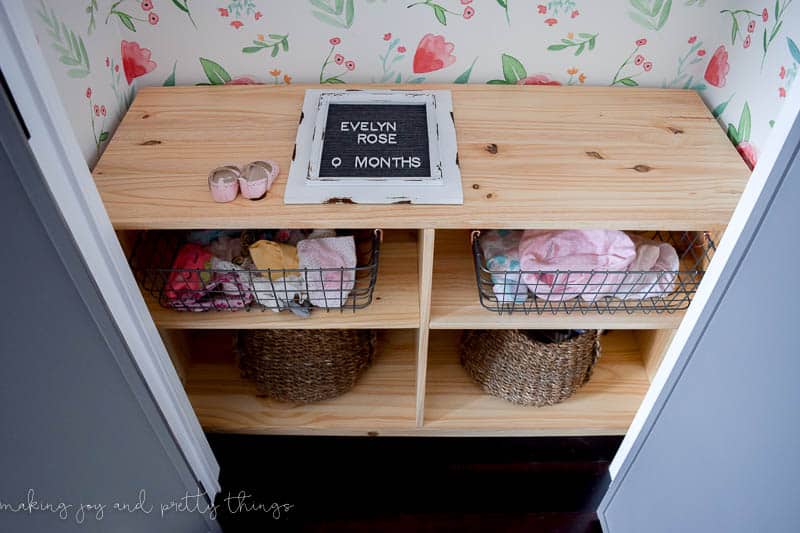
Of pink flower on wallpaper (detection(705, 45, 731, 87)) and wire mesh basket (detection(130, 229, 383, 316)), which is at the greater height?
pink flower on wallpaper (detection(705, 45, 731, 87))

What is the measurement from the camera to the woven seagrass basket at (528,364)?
138 cm

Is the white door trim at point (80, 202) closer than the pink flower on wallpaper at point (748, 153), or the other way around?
the white door trim at point (80, 202)

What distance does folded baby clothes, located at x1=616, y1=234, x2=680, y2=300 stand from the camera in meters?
1.23

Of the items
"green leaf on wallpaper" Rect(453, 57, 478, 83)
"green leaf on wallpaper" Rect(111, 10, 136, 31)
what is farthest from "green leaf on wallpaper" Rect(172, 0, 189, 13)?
"green leaf on wallpaper" Rect(453, 57, 478, 83)

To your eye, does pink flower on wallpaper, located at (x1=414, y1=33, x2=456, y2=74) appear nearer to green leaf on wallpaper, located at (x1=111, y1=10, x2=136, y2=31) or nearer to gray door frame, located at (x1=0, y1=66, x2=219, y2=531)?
green leaf on wallpaper, located at (x1=111, y1=10, x2=136, y2=31)

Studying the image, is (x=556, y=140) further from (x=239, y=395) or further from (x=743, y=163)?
(x=239, y=395)

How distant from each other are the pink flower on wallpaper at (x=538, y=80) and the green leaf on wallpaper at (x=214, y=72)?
0.66 meters

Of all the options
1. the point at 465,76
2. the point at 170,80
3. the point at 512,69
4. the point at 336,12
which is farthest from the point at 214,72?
the point at 512,69

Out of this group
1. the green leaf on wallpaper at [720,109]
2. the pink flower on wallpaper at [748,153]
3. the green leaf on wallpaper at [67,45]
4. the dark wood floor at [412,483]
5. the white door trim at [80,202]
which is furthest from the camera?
the dark wood floor at [412,483]

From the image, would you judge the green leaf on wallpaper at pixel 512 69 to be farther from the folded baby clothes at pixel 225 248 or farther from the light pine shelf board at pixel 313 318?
the folded baby clothes at pixel 225 248

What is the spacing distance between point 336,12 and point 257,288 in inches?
23.2

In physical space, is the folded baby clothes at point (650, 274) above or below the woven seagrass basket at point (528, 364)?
above

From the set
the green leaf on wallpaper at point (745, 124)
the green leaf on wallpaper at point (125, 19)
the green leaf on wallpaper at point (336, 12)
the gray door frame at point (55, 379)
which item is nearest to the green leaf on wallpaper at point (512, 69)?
the green leaf on wallpaper at point (336, 12)

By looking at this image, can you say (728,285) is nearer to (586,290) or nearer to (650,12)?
(586,290)
